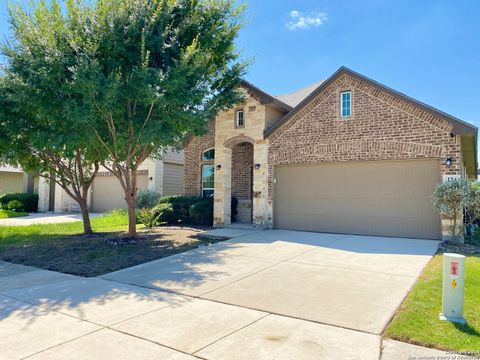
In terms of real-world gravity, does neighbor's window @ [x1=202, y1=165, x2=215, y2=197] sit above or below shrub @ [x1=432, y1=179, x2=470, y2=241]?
above

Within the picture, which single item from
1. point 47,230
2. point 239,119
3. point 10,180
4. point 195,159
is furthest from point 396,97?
point 10,180

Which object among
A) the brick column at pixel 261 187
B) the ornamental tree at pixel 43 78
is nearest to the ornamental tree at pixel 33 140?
the ornamental tree at pixel 43 78

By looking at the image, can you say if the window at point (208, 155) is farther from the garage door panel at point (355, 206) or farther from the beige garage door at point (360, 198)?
the garage door panel at point (355, 206)

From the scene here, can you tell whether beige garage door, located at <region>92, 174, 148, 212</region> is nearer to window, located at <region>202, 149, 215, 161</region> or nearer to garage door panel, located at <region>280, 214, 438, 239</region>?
window, located at <region>202, 149, 215, 161</region>

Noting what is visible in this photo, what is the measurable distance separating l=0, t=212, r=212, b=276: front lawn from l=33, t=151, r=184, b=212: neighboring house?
7807 mm

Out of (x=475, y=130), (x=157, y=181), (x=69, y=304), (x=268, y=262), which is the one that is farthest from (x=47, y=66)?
(x=157, y=181)

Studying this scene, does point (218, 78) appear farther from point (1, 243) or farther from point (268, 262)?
point (1, 243)

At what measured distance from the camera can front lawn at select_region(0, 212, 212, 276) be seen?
8.75 metres

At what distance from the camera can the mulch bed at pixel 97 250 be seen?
8633mm

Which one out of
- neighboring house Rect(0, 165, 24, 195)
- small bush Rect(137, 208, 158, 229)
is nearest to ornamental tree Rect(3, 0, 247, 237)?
small bush Rect(137, 208, 158, 229)

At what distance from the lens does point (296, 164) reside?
1371 cm

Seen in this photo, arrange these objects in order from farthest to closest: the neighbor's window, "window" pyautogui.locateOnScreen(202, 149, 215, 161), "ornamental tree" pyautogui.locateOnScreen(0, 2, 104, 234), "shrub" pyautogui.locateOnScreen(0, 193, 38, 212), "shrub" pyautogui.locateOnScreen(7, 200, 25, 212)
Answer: "shrub" pyautogui.locateOnScreen(0, 193, 38, 212)
"shrub" pyautogui.locateOnScreen(7, 200, 25, 212)
"window" pyautogui.locateOnScreen(202, 149, 215, 161)
the neighbor's window
"ornamental tree" pyautogui.locateOnScreen(0, 2, 104, 234)

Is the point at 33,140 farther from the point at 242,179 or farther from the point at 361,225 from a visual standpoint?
the point at 361,225

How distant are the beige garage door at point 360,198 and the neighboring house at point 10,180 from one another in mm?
26974
